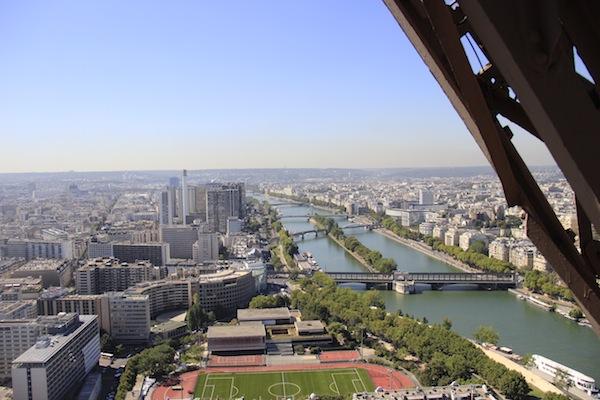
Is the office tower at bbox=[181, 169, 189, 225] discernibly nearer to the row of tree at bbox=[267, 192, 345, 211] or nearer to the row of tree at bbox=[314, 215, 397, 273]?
the row of tree at bbox=[314, 215, 397, 273]

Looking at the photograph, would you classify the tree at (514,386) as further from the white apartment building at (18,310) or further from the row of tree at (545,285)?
the white apartment building at (18,310)

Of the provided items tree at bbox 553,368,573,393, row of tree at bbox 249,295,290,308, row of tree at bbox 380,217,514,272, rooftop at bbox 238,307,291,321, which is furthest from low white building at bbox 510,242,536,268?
tree at bbox 553,368,573,393

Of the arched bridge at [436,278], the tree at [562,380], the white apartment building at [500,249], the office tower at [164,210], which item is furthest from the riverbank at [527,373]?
the office tower at [164,210]

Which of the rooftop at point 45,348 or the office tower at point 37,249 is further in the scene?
the office tower at point 37,249

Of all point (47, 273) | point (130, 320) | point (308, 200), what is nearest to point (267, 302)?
point (130, 320)

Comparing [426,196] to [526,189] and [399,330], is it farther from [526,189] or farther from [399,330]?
[526,189]

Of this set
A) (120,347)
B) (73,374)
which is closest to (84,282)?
(120,347)
